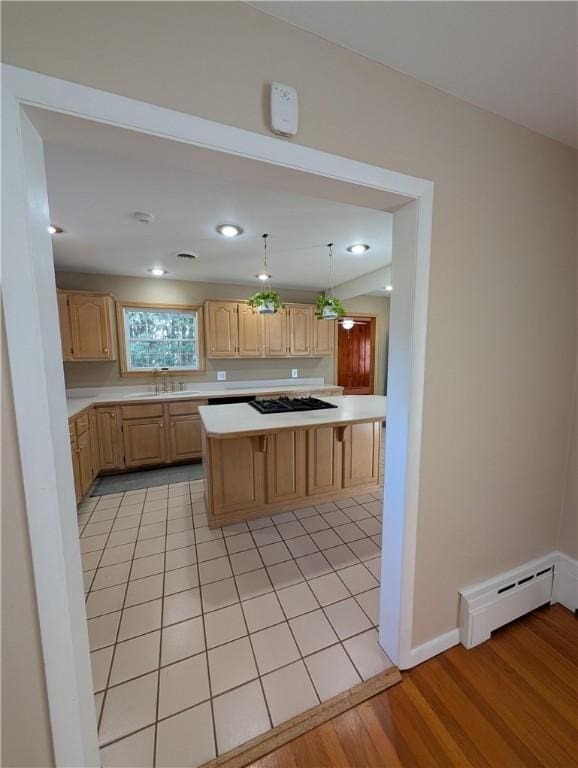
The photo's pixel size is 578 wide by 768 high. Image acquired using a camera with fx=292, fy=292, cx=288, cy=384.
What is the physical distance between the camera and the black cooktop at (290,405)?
2.64 meters

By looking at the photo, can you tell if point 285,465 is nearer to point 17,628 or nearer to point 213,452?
point 213,452

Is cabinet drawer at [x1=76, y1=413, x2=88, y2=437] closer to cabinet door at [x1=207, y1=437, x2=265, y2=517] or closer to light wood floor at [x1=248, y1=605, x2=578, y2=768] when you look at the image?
cabinet door at [x1=207, y1=437, x2=265, y2=517]

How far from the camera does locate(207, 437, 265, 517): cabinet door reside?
2.38 meters

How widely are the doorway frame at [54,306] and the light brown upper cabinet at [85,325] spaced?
3.09 m

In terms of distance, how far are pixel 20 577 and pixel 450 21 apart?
76.6 inches

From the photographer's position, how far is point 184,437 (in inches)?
147

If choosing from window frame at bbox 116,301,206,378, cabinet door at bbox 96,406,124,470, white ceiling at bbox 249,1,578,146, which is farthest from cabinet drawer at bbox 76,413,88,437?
white ceiling at bbox 249,1,578,146

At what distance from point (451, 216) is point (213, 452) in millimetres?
2120

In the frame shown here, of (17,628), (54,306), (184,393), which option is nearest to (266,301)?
(184,393)

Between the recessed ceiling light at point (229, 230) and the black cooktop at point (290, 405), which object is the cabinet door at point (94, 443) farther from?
the recessed ceiling light at point (229, 230)

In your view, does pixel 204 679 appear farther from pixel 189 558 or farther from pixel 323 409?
pixel 323 409

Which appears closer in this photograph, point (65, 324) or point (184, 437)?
point (65, 324)

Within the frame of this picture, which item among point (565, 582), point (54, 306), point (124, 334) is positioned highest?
point (124, 334)

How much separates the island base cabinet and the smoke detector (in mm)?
1777
